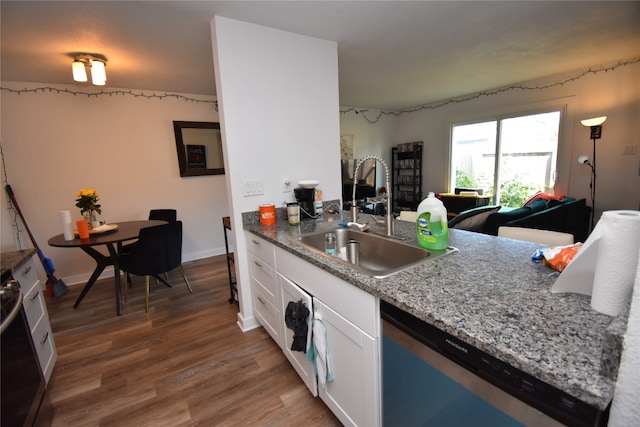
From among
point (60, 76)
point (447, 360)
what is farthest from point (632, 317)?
point (60, 76)

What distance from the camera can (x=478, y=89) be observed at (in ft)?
14.1

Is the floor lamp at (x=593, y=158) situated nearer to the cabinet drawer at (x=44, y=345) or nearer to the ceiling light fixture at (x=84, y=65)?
the ceiling light fixture at (x=84, y=65)

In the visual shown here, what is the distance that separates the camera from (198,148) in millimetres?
3844

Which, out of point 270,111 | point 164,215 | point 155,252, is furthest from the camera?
point 164,215

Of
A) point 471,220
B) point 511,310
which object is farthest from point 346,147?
point 511,310

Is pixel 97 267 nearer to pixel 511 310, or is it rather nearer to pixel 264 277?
pixel 264 277

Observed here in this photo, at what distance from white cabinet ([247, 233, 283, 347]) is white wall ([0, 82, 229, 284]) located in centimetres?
222

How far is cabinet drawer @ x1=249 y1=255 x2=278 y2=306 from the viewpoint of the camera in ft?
5.93

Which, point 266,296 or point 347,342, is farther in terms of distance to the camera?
point 266,296

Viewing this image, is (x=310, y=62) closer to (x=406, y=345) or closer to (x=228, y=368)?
(x=406, y=345)

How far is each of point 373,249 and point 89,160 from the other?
344 centimetres

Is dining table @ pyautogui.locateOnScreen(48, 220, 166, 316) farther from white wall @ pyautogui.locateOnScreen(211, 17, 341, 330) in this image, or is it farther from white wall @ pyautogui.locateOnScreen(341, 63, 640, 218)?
white wall @ pyautogui.locateOnScreen(341, 63, 640, 218)

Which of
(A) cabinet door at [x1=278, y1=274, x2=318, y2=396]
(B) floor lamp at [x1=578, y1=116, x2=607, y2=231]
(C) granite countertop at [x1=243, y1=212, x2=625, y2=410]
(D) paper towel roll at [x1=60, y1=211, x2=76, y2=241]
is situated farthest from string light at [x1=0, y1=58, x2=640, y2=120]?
(C) granite countertop at [x1=243, y1=212, x2=625, y2=410]

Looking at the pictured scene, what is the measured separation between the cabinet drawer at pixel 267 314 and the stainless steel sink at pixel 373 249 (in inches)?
20.6
